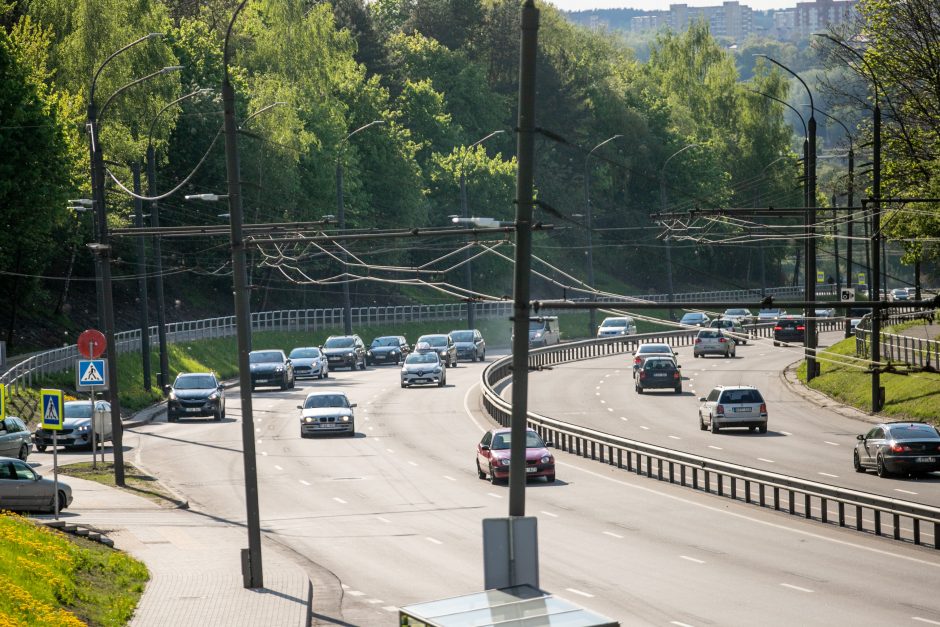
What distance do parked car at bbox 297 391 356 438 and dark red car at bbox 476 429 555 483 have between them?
1045 centimetres

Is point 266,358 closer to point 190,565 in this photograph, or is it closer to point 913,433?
point 913,433

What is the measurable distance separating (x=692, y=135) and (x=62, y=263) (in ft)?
249

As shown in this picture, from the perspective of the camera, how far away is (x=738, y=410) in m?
45.6

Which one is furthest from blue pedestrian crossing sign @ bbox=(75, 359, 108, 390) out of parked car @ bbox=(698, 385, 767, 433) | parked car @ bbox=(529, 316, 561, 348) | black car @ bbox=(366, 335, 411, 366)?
parked car @ bbox=(529, 316, 561, 348)

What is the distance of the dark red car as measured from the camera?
35.3 meters

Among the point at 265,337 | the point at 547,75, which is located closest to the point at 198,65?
the point at 265,337

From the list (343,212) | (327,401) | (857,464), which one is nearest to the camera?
(857,464)

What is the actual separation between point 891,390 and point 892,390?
9cm

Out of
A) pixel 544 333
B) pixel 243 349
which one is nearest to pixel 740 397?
pixel 243 349

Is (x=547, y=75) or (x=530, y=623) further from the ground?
(x=547, y=75)

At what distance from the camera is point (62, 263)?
71.0 m

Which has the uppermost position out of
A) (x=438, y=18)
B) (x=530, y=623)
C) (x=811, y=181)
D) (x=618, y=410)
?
(x=438, y=18)

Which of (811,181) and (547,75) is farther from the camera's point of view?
(547,75)

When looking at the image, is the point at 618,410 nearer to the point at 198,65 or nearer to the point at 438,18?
the point at 198,65
